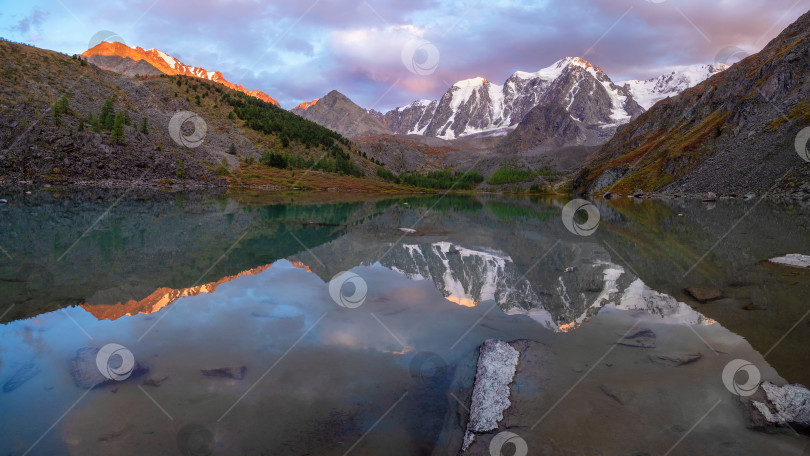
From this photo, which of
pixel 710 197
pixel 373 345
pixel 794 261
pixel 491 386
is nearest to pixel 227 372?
pixel 373 345

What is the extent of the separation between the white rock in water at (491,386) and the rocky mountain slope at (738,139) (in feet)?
366

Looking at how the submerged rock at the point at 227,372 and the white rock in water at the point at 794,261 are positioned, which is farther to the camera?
the white rock in water at the point at 794,261

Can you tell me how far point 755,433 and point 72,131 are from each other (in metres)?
137

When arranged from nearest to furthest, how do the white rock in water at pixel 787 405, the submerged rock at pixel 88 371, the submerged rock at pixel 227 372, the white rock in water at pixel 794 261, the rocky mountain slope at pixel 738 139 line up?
the white rock in water at pixel 787 405 < the submerged rock at pixel 88 371 < the submerged rock at pixel 227 372 < the white rock in water at pixel 794 261 < the rocky mountain slope at pixel 738 139

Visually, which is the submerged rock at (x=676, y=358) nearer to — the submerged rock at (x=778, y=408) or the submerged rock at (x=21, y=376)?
the submerged rock at (x=778, y=408)

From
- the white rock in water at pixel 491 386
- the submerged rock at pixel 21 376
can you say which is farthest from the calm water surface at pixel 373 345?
the white rock in water at pixel 491 386

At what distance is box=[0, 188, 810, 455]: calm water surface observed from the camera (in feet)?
24.9

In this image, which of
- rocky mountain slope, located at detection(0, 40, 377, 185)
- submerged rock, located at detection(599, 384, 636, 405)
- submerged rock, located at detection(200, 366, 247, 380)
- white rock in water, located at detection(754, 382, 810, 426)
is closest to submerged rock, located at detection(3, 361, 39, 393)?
submerged rock, located at detection(200, 366, 247, 380)

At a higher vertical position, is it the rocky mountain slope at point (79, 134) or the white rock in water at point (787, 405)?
the rocky mountain slope at point (79, 134)

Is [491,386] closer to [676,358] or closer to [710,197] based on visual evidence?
[676,358]

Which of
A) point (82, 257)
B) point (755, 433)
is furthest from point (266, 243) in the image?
point (755, 433)

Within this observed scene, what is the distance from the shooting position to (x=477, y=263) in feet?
81.9

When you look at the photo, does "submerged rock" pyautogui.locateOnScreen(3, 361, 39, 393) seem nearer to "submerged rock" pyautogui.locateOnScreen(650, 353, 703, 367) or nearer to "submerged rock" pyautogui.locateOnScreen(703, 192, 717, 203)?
"submerged rock" pyautogui.locateOnScreen(650, 353, 703, 367)

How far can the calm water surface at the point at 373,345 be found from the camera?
7590mm
